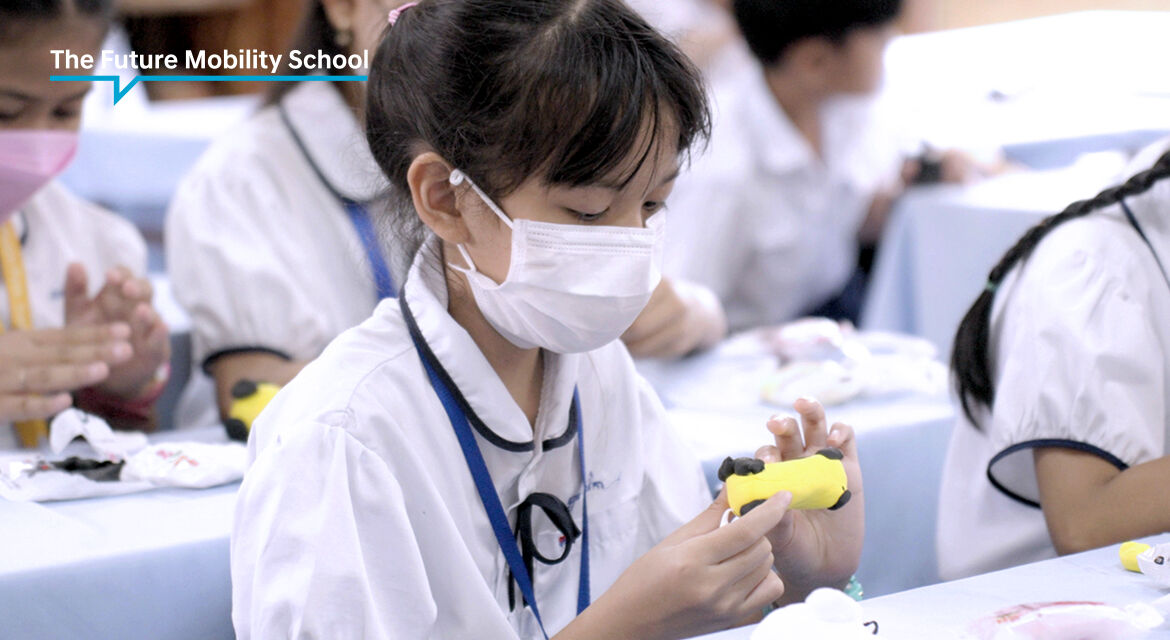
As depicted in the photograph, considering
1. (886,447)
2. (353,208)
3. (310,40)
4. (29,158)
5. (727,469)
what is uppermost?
(310,40)

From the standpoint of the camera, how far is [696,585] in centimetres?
87

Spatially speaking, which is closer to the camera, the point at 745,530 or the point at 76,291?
the point at 745,530

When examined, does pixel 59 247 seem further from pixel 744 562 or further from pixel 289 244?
pixel 744 562

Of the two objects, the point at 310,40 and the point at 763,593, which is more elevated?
the point at 310,40

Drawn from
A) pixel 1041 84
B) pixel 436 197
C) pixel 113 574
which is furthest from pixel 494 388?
pixel 1041 84

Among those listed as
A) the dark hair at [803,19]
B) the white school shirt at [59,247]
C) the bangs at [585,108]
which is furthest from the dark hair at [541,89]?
the dark hair at [803,19]

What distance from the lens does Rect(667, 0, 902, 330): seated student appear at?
8.14 feet

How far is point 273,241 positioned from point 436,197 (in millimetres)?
898

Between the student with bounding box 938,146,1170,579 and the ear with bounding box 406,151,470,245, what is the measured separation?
60 cm

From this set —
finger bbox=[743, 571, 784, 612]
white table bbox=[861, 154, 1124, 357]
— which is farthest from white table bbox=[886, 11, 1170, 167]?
finger bbox=[743, 571, 784, 612]

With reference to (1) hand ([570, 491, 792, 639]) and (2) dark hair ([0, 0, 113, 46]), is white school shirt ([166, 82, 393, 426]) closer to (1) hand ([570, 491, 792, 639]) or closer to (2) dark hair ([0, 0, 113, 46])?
(2) dark hair ([0, 0, 113, 46])

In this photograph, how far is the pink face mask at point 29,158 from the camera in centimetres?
154

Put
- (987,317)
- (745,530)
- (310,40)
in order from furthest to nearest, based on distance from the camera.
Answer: (310,40)
(987,317)
(745,530)

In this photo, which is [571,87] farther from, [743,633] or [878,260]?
[878,260]
